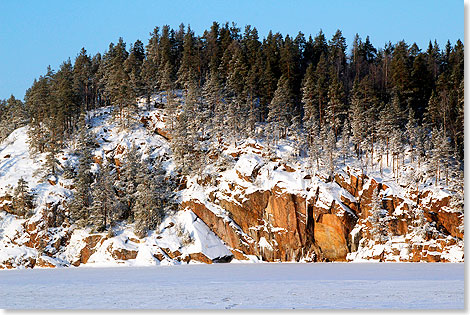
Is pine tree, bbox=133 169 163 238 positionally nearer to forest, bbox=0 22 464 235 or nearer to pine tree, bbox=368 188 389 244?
forest, bbox=0 22 464 235

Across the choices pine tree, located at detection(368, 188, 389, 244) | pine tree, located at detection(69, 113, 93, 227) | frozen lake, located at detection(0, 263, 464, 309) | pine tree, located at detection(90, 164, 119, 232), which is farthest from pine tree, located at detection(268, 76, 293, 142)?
frozen lake, located at detection(0, 263, 464, 309)

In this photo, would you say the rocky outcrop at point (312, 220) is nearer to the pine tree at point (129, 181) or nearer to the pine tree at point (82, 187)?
the pine tree at point (129, 181)

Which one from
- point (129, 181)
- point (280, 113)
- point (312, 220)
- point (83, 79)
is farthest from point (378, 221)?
point (83, 79)

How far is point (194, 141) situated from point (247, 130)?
651 centimetres

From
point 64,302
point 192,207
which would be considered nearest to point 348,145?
point 192,207

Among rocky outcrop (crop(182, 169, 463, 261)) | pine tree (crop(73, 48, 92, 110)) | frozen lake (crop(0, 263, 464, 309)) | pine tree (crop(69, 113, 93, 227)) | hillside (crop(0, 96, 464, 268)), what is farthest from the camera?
pine tree (crop(73, 48, 92, 110))

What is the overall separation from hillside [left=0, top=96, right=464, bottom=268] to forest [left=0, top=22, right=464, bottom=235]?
69.8 inches

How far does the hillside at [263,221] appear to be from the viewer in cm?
4953

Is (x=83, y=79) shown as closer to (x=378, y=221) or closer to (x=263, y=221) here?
(x=263, y=221)

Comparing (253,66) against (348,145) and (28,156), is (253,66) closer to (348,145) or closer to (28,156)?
(348,145)

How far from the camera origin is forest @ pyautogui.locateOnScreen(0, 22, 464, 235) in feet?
186

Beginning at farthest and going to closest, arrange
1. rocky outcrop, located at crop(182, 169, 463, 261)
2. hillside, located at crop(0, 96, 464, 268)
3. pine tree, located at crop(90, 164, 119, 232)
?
pine tree, located at crop(90, 164, 119, 232)
rocky outcrop, located at crop(182, 169, 463, 261)
hillside, located at crop(0, 96, 464, 268)

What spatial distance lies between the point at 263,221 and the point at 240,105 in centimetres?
2073

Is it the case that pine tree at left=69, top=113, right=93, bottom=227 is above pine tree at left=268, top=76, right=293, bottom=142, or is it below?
below
